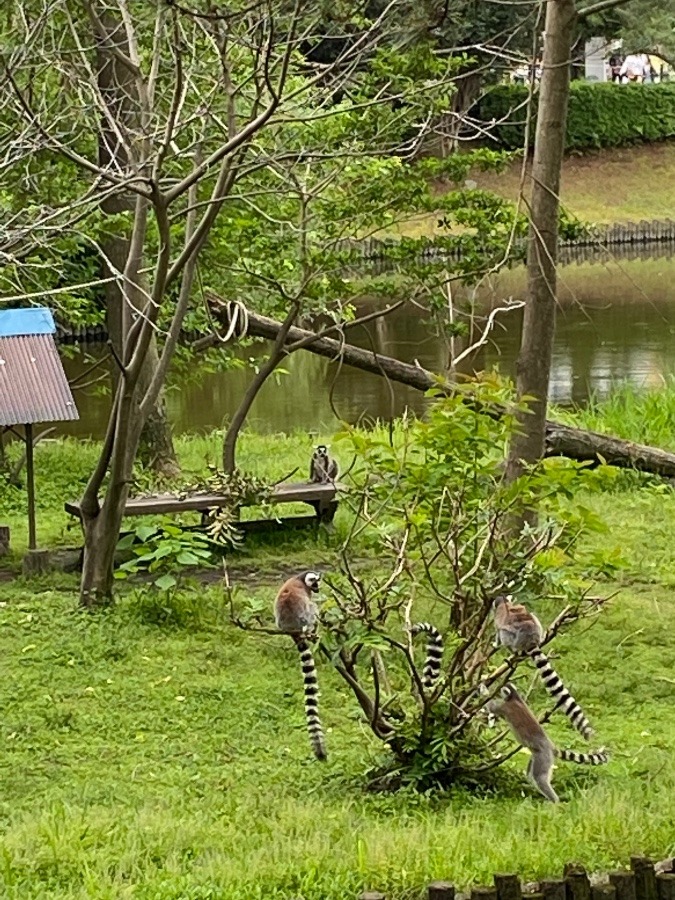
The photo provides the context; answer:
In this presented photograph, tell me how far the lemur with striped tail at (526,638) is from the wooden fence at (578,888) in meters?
1.53

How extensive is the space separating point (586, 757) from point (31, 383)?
5565mm

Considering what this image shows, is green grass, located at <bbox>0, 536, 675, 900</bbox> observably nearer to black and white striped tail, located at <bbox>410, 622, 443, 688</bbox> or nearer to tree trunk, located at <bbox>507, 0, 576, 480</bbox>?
black and white striped tail, located at <bbox>410, 622, 443, 688</bbox>

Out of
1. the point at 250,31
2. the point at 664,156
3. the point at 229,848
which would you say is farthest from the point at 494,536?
the point at 664,156

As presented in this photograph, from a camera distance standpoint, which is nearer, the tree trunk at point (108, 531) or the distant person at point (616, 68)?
the tree trunk at point (108, 531)

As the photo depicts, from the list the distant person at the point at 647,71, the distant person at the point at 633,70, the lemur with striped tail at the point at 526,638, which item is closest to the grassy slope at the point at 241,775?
the lemur with striped tail at the point at 526,638

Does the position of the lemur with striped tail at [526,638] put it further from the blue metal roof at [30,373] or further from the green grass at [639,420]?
the green grass at [639,420]

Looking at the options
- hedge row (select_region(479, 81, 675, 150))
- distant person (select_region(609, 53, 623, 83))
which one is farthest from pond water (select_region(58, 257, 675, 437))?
hedge row (select_region(479, 81, 675, 150))

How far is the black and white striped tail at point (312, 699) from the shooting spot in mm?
6363

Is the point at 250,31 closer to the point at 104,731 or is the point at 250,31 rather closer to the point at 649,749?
the point at 104,731

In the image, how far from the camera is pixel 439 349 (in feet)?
90.1

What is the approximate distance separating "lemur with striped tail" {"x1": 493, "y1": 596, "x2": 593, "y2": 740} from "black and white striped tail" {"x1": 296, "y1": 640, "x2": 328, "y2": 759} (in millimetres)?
Answer: 840

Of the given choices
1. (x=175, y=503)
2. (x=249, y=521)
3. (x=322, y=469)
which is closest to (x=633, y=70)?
(x=322, y=469)

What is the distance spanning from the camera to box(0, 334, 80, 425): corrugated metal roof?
1013cm

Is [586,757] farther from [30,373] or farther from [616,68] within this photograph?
[616,68]
